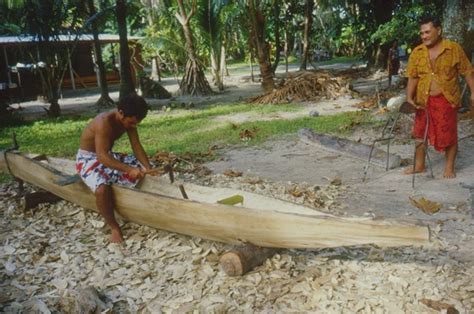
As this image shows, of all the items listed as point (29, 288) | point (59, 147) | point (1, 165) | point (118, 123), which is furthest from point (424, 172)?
point (59, 147)

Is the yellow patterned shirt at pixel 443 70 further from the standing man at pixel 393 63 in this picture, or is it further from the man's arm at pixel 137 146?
the standing man at pixel 393 63

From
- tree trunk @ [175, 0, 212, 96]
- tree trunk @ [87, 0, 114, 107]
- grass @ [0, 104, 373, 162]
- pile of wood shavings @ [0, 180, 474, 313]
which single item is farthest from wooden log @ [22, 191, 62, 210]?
tree trunk @ [175, 0, 212, 96]

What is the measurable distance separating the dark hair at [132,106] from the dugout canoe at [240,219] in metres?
0.62

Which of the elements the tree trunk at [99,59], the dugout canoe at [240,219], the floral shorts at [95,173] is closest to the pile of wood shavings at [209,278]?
the dugout canoe at [240,219]

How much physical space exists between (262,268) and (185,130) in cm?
575

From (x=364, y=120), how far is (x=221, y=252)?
558 cm

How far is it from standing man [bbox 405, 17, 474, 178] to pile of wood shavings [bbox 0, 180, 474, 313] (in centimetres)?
183

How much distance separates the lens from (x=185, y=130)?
8.66 meters

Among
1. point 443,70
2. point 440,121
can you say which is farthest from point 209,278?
point 443,70

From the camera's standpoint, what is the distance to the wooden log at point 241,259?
3045 mm

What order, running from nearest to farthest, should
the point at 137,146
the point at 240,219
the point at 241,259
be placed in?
the point at 240,219 → the point at 241,259 → the point at 137,146

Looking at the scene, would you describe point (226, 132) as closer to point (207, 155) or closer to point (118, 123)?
point (207, 155)

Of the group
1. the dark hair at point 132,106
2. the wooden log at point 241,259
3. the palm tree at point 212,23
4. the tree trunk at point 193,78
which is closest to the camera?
the wooden log at point 241,259

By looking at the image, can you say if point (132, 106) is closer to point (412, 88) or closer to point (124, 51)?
point (412, 88)
